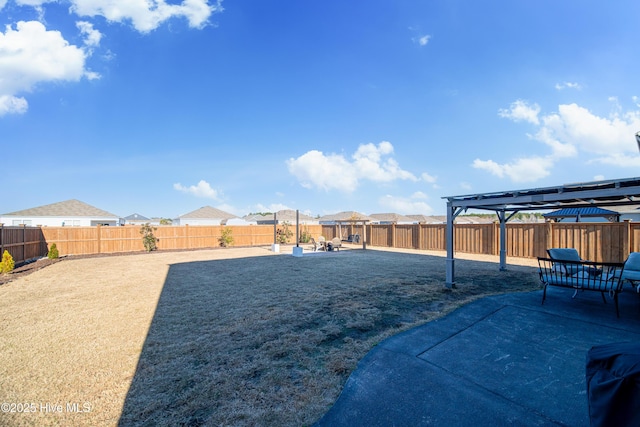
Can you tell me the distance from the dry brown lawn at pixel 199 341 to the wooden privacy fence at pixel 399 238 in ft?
15.7

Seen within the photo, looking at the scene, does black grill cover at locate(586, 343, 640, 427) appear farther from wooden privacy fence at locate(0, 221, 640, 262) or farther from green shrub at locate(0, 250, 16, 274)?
green shrub at locate(0, 250, 16, 274)

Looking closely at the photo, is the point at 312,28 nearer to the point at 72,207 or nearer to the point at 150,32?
the point at 150,32

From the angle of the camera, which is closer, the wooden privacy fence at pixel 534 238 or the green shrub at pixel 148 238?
the wooden privacy fence at pixel 534 238

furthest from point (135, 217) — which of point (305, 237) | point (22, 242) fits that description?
point (22, 242)

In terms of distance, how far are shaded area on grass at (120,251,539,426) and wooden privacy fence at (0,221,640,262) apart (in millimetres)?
4931

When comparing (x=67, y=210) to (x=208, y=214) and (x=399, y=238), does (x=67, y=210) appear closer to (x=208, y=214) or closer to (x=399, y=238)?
(x=208, y=214)

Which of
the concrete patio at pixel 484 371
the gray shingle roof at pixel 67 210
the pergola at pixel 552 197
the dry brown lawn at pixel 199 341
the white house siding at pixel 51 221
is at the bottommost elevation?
the dry brown lawn at pixel 199 341

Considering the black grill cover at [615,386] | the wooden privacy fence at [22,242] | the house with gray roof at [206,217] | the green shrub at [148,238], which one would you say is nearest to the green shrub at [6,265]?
the wooden privacy fence at [22,242]

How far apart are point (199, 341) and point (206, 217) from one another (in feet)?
116

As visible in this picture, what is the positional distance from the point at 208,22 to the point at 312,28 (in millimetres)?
4392

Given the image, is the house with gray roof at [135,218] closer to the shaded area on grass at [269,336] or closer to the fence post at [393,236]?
the fence post at [393,236]

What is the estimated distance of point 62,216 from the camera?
27.3 metres

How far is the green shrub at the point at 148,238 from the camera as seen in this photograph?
650 inches

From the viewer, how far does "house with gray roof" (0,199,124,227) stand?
2617 centimetres
